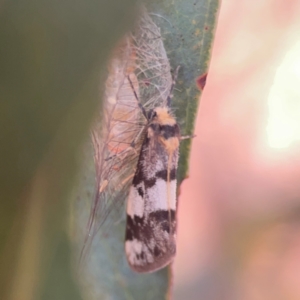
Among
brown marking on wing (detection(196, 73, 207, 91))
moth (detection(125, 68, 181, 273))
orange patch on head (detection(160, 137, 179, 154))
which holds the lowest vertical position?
moth (detection(125, 68, 181, 273))

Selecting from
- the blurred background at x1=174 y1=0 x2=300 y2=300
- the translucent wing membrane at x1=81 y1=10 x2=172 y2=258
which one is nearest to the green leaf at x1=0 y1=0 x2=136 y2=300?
the translucent wing membrane at x1=81 y1=10 x2=172 y2=258

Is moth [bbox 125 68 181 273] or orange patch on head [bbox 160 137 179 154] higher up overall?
orange patch on head [bbox 160 137 179 154]

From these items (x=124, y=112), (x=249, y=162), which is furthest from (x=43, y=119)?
(x=249, y=162)

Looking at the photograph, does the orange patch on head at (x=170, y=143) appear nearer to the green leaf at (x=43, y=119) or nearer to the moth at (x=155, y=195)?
the moth at (x=155, y=195)

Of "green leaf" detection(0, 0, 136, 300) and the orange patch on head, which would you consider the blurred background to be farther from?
"green leaf" detection(0, 0, 136, 300)

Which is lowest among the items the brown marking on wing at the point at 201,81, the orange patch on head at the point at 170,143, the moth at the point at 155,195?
the moth at the point at 155,195

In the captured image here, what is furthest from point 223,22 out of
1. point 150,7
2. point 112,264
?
point 112,264

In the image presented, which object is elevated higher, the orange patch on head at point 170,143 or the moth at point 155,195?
the orange patch on head at point 170,143

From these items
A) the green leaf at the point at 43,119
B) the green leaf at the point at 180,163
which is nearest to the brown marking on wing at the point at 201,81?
the green leaf at the point at 180,163
